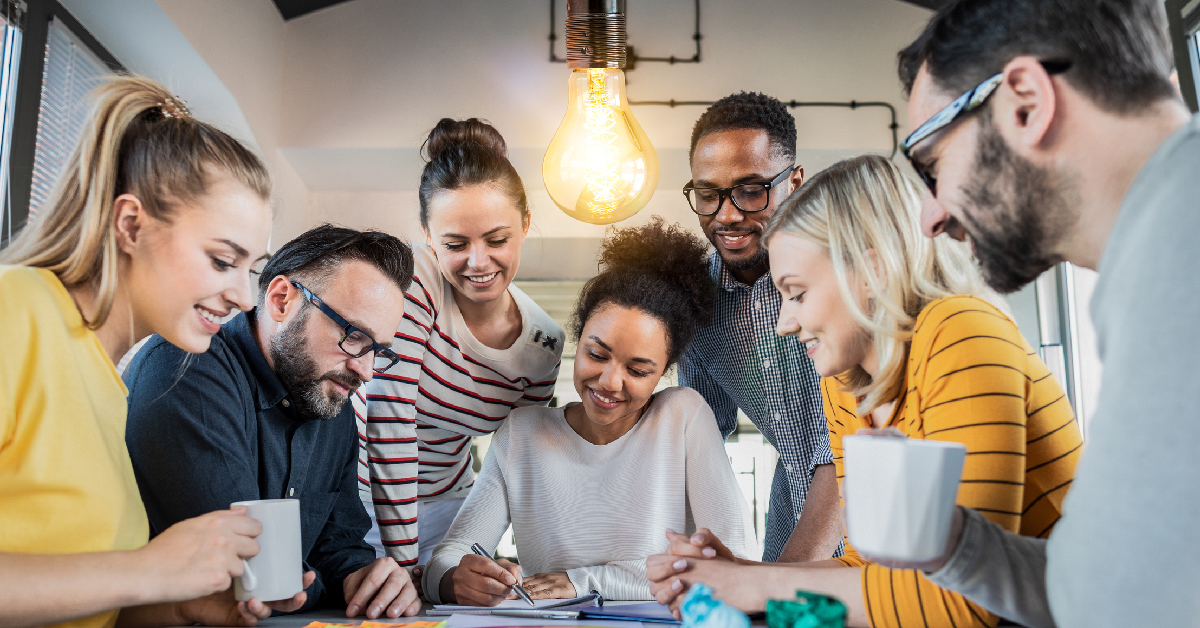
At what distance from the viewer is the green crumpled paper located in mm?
545

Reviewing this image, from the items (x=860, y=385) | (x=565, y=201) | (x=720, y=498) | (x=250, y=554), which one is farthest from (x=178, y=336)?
(x=720, y=498)

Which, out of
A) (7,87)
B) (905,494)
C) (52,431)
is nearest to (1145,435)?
(905,494)

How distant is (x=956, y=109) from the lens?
84 cm

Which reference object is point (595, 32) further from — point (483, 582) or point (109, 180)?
point (483, 582)

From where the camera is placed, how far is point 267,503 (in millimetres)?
969

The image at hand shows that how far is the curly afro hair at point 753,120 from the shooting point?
2.04 metres

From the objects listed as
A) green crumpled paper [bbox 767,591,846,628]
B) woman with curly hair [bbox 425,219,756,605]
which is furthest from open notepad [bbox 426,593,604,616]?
green crumpled paper [bbox 767,591,846,628]

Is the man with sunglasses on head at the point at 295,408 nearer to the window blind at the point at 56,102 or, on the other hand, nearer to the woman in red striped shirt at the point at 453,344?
the woman in red striped shirt at the point at 453,344

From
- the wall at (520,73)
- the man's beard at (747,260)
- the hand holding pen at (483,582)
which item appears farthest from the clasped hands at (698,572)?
the wall at (520,73)

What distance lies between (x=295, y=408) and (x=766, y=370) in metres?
1.16

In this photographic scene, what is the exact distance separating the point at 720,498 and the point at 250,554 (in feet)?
3.60

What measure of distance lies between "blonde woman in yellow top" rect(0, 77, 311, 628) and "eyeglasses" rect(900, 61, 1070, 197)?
89cm

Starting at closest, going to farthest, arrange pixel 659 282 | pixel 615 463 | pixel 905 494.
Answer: pixel 905 494
pixel 615 463
pixel 659 282

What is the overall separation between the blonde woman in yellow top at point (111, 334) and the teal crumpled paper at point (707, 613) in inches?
22.3
